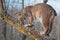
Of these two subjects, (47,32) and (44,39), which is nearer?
(44,39)

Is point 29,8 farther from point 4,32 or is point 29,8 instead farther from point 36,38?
point 4,32

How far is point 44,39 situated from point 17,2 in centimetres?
919

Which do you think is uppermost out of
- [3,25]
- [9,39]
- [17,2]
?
[17,2]

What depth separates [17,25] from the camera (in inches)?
211

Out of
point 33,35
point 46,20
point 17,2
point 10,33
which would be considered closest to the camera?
point 33,35

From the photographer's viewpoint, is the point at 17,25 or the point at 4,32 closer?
the point at 17,25

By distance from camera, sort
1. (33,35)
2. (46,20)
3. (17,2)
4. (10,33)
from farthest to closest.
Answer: (10,33)
(17,2)
(46,20)
(33,35)

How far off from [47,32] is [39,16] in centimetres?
41

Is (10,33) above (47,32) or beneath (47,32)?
beneath

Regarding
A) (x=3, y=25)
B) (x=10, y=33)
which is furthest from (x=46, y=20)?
(x=10, y=33)

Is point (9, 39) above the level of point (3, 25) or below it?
below

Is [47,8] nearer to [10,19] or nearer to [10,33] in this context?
[10,19]

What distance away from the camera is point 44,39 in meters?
5.43

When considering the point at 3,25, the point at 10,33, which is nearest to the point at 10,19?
the point at 3,25
